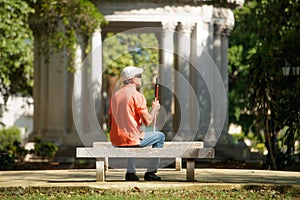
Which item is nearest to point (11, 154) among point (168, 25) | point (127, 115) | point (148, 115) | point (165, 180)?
point (168, 25)

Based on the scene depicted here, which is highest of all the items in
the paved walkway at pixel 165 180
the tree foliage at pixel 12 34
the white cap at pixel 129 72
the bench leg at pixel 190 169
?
the tree foliage at pixel 12 34

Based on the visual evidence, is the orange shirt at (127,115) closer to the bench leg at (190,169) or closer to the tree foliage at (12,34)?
the bench leg at (190,169)

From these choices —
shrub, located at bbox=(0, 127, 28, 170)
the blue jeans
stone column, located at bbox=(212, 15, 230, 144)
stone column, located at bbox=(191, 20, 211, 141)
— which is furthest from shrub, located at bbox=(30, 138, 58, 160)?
the blue jeans

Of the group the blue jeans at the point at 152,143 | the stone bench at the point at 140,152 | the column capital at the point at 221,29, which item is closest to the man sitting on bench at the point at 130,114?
Answer: the blue jeans at the point at 152,143

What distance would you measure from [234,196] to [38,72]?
2941cm

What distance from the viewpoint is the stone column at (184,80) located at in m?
40.5

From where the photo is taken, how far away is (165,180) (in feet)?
53.2

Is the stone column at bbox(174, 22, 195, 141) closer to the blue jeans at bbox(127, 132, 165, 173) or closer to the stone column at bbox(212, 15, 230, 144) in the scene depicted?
the stone column at bbox(212, 15, 230, 144)

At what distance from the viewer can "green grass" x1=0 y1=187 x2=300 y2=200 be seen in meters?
13.7

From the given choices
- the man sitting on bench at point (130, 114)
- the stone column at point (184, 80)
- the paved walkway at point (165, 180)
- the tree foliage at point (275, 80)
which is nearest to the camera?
the paved walkway at point (165, 180)

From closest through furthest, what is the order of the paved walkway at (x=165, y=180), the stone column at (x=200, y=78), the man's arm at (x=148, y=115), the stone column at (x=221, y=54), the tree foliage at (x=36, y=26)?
the paved walkway at (x=165, y=180) < the man's arm at (x=148, y=115) < the tree foliage at (x=36, y=26) < the stone column at (x=200, y=78) < the stone column at (x=221, y=54)

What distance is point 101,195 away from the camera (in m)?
14.1

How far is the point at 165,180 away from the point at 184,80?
25.6 m

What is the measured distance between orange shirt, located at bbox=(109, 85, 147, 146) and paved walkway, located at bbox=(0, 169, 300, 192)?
785 millimetres
